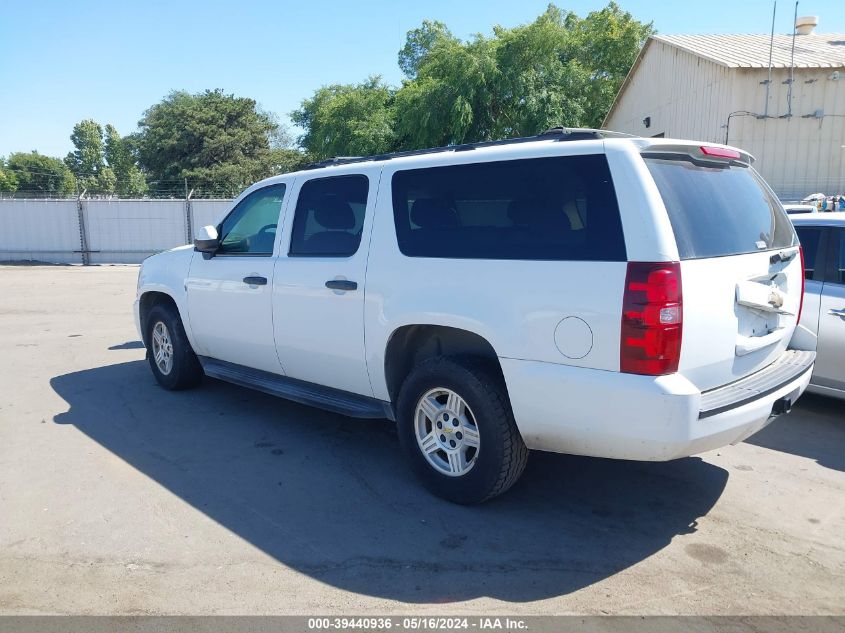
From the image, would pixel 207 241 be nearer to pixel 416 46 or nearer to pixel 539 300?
pixel 539 300

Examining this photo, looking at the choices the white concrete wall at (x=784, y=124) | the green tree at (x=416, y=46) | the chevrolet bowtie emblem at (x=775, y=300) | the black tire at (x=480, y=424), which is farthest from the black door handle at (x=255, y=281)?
the green tree at (x=416, y=46)

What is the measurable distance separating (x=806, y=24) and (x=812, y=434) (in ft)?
62.7

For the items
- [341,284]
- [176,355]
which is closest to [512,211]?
[341,284]

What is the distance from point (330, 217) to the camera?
475 centimetres

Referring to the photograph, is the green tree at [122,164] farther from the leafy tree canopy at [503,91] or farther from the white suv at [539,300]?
the white suv at [539,300]

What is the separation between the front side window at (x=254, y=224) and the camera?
5.28 meters

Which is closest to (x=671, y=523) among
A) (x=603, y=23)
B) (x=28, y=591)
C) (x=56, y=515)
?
(x=28, y=591)

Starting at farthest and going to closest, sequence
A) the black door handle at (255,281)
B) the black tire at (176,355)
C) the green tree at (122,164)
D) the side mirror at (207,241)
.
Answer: the green tree at (122,164) → the black tire at (176,355) → the side mirror at (207,241) → the black door handle at (255,281)

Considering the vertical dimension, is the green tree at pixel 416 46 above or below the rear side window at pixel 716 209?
above

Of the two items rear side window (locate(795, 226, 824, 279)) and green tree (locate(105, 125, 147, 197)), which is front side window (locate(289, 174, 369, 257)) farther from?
green tree (locate(105, 125, 147, 197))

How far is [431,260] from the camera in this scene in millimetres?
3934

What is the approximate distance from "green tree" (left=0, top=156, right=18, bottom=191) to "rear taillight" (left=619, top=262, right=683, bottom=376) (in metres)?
109

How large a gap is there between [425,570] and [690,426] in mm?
1454

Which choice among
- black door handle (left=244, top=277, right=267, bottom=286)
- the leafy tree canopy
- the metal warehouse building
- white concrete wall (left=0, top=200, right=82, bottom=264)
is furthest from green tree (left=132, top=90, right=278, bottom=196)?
black door handle (left=244, top=277, right=267, bottom=286)
